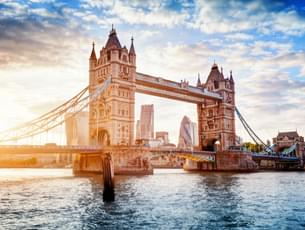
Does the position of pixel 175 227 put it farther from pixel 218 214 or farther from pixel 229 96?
pixel 229 96

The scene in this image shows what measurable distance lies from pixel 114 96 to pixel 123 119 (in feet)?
17.3

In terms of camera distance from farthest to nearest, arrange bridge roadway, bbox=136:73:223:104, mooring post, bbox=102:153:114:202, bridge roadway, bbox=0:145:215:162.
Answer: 1. bridge roadway, bbox=136:73:223:104
2. bridge roadway, bbox=0:145:215:162
3. mooring post, bbox=102:153:114:202

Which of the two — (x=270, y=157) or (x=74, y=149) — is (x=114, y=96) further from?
(x=270, y=157)

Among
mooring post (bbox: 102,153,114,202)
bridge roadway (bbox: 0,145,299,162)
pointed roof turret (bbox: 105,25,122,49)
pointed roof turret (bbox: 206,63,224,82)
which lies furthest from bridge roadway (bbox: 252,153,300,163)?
mooring post (bbox: 102,153,114,202)

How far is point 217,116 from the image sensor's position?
317ft

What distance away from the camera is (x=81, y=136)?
427 feet

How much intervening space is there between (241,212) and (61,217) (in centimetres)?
1063

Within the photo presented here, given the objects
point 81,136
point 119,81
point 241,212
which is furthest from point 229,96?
point 241,212

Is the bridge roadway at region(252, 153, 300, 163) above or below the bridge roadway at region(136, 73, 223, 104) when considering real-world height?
below

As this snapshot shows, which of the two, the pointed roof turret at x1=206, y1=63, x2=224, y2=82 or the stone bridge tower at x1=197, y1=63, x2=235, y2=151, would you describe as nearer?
the stone bridge tower at x1=197, y1=63, x2=235, y2=151

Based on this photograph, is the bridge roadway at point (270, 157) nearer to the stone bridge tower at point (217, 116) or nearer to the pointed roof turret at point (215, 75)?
the stone bridge tower at point (217, 116)

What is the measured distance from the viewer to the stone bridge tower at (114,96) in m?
67.4

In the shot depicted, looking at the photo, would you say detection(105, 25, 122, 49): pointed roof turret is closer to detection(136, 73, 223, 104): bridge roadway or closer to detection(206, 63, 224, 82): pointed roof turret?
detection(136, 73, 223, 104): bridge roadway

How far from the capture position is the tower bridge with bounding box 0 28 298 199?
60312mm
